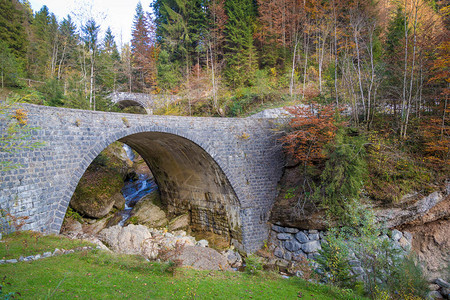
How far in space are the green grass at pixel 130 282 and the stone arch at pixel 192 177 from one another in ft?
17.0

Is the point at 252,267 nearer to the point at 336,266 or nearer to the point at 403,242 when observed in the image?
the point at 336,266

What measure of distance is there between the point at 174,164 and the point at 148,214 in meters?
3.95

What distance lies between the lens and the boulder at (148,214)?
15.4 m

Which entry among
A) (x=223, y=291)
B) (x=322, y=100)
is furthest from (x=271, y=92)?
(x=223, y=291)

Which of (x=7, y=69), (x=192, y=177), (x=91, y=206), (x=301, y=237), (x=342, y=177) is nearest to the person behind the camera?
(x=342, y=177)

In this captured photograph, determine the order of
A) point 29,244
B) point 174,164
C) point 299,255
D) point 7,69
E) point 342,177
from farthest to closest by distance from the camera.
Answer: point 7,69 < point 174,164 < point 299,255 < point 342,177 < point 29,244

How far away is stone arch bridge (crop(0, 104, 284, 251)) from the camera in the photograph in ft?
25.8

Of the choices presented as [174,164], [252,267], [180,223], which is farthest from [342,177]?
[180,223]

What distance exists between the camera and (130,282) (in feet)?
18.5

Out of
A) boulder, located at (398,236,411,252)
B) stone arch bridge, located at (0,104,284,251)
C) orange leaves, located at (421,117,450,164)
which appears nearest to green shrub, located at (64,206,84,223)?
stone arch bridge, located at (0,104,284,251)

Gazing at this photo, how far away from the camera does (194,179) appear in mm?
14977

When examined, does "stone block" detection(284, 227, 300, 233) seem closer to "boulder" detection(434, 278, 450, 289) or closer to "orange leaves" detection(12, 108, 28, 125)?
"boulder" detection(434, 278, 450, 289)

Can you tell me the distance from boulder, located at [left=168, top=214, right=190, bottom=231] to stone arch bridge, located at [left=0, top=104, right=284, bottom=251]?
20.1 inches

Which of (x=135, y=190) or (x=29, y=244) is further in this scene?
(x=135, y=190)
